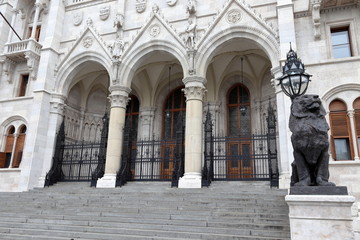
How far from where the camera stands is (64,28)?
17766mm

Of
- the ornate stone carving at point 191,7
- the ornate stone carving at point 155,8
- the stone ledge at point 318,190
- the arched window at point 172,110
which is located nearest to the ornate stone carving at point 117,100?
the arched window at point 172,110

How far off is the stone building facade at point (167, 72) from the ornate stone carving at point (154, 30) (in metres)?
0.06

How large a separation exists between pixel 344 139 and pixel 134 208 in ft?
27.9

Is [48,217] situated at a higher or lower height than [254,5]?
lower

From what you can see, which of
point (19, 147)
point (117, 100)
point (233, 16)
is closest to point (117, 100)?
point (117, 100)

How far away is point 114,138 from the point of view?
571 inches

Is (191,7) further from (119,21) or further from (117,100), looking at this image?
(117,100)

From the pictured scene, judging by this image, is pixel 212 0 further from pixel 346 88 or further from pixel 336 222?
pixel 336 222

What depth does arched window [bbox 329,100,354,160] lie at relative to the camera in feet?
37.5

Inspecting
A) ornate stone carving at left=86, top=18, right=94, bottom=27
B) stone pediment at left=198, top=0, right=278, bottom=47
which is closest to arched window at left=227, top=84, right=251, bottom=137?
stone pediment at left=198, top=0, right=278, bottom=47

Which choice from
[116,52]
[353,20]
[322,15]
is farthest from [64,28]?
[353,20]

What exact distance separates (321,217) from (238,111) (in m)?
12.6

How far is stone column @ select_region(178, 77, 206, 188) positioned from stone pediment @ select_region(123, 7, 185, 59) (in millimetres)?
2882

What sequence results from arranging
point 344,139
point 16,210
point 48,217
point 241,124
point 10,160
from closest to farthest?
point 48,217 → point 16,210 → point 344,139 → point 10,160 → point 241,124
